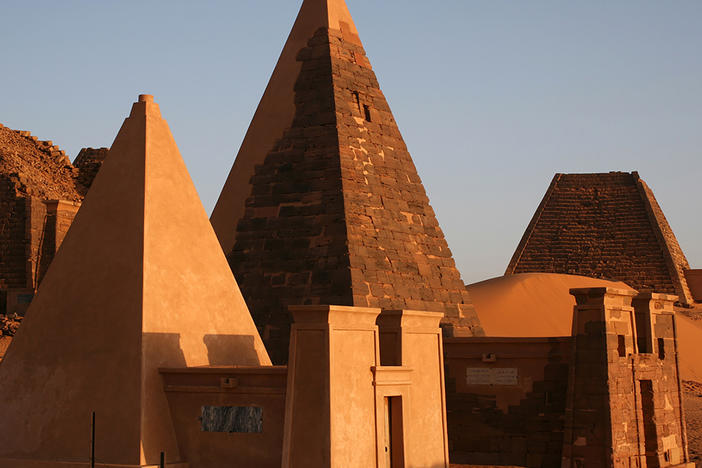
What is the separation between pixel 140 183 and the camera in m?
12.8

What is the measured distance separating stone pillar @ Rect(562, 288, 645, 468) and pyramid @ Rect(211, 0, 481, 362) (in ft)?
11.5

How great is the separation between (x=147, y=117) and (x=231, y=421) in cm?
408

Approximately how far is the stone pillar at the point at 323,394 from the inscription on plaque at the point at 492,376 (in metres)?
4.72

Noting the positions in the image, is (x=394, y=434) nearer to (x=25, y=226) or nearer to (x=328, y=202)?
(x=328, y=202)

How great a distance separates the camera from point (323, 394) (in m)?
11.1

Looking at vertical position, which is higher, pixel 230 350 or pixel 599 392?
pixel 230 350

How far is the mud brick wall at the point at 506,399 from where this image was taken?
→ 1571 centimetres

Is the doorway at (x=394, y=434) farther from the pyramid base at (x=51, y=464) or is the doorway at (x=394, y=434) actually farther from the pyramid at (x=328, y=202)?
the pyramid at (x=328, y=202)

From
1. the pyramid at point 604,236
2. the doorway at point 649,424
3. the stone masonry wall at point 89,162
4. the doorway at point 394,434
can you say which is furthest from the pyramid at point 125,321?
the pyramid at point 604,236

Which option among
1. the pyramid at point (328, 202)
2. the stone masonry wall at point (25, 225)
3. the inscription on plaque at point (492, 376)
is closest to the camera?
the inscription on plaque at point (492, 376)

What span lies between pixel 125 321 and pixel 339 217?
20.5ft

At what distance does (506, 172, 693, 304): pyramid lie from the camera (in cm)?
4612

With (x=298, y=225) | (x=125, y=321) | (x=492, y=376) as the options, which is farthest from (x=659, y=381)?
(x=125, y=321)

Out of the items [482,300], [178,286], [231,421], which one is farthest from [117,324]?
[482,300]
